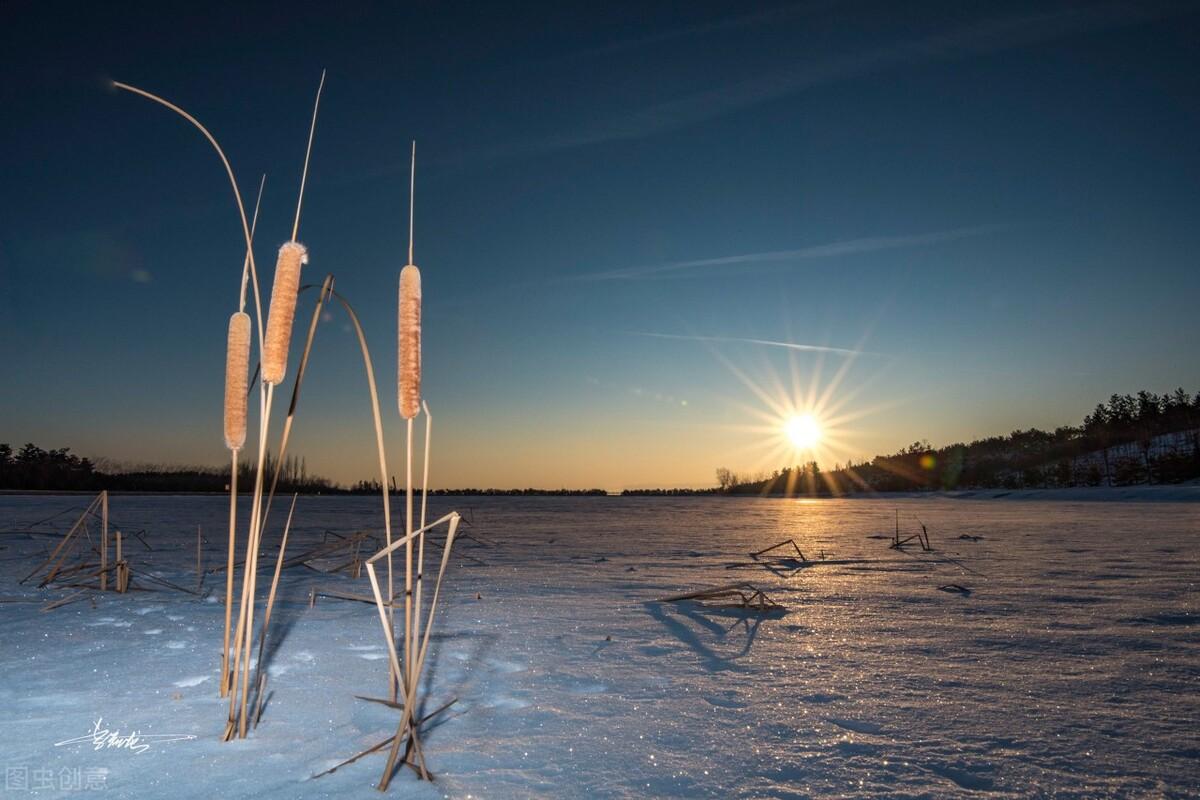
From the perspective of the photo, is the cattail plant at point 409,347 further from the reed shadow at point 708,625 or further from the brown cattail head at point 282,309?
the reed shadow at point 708,625

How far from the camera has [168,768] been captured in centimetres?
185

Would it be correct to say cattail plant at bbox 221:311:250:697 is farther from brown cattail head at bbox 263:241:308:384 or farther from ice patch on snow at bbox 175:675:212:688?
ice patch on snow at bbox 175:675:212:688

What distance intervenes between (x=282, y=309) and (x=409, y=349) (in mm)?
373

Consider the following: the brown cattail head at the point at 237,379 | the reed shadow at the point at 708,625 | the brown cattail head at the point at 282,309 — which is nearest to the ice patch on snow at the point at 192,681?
the brown cattail head at the point at 237,379

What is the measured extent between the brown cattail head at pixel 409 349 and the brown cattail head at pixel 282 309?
11.7 inches

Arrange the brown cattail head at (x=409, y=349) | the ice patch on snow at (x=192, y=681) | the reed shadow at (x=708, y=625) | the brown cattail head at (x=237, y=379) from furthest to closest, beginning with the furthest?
the reed shadow at (x=708, y=625) < the ice patch on snow at (x=192, y=681) < the brown cattail head at (x=237, y=379) < the brown cattail head at (x=409, y=349)

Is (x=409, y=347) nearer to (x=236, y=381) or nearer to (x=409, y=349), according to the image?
(x=409, y=349)

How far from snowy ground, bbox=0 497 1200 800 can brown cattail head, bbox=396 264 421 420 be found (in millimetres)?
1023

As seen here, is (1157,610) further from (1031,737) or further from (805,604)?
(1031,737)

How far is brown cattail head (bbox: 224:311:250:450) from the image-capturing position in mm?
1759

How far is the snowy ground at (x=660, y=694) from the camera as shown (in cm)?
182

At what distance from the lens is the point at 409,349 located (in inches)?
62.5

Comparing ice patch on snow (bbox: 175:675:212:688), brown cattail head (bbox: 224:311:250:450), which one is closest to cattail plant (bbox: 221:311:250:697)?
brown cattail head (bbox: 224:311:250:450)

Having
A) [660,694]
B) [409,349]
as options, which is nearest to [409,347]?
[409,349]
